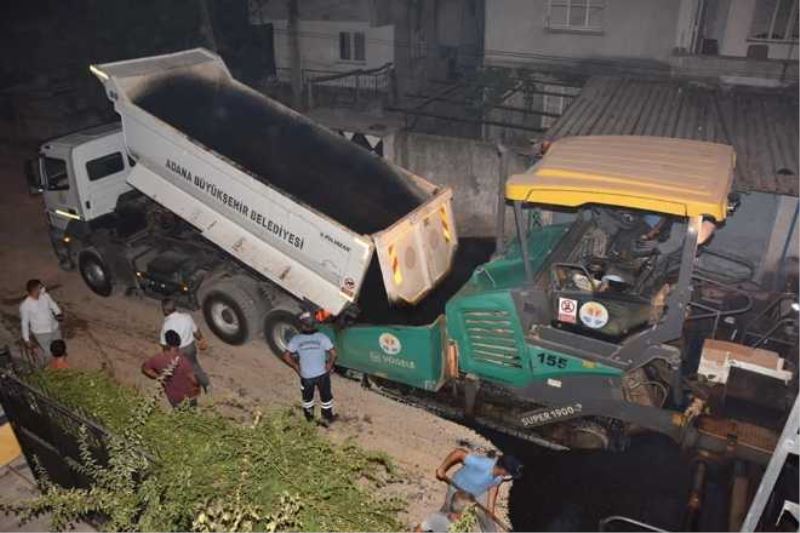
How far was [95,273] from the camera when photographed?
1030cm

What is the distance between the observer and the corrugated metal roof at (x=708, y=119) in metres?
9.35

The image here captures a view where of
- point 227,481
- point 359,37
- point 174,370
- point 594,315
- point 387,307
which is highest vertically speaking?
point 359,37

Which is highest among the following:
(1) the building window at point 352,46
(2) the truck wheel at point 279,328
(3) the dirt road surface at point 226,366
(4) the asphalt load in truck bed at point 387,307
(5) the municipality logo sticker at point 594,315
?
(1) the building window at point 352,46

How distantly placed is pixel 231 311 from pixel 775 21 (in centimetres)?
1182

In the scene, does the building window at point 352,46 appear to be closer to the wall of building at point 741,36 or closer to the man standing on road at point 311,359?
the wall of building at point 741,36

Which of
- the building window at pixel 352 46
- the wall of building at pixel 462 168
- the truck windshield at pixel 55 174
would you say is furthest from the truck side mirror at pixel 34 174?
the building window at pixel 352 46

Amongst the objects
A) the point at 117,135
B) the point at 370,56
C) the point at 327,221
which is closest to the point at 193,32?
the point at 370,56

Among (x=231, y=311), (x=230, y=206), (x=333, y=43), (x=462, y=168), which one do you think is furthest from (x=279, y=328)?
(x=333, y=43)

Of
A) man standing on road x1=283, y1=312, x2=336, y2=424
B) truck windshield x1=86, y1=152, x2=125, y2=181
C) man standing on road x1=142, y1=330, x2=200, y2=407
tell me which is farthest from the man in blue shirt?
truck windshield x1=86, y1=152, x2=125, y2=181

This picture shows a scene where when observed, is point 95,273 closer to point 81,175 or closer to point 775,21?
point 81,175

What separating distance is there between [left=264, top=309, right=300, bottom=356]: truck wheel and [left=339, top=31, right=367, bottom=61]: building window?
40.2ft

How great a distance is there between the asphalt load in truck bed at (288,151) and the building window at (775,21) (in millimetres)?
9146

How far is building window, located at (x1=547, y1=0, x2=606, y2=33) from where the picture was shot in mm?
14047

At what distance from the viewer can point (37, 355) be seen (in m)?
8.64
